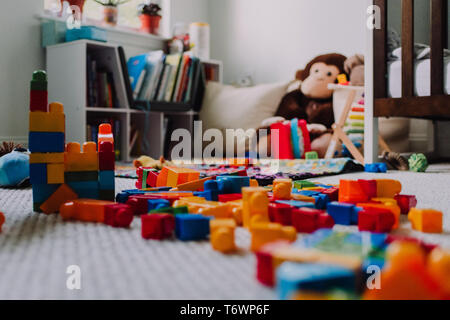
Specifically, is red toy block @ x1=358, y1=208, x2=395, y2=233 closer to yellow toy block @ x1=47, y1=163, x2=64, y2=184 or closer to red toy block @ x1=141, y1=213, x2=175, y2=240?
red toy block @ x1=141, y1=213, x2=175, y2=240

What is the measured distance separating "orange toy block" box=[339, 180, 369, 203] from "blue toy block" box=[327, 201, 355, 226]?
119 mm

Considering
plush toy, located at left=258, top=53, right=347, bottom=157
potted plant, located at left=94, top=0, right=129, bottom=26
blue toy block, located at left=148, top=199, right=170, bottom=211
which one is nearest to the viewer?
blue toy block, located at left=148, top=199, right=170, bottom=211

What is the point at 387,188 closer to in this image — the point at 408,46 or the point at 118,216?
the point at 118,216

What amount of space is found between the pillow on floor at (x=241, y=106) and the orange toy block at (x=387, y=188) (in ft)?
5.68

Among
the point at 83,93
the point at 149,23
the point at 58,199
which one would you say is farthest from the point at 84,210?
the point at 149,23

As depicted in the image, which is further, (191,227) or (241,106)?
(241,106)

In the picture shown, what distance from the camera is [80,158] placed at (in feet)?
2.93

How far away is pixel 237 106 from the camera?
268 cm

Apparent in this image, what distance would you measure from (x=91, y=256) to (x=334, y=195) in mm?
553

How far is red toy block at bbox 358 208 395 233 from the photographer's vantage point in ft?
2.24

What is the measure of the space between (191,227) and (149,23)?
256 cm

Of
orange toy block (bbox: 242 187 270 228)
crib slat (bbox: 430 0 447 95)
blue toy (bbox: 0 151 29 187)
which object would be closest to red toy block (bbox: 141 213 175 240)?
orange toy block (bbox: 242 187 270 228)
